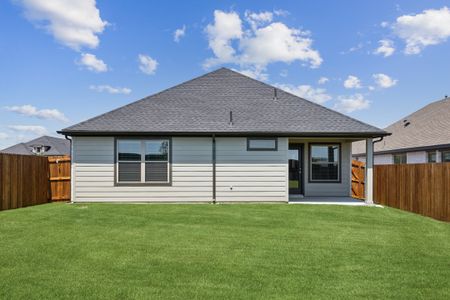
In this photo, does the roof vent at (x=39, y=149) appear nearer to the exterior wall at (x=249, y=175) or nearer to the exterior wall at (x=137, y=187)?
the exterior wall at (x=137, y=187)

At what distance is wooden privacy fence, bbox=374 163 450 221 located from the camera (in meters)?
9.39

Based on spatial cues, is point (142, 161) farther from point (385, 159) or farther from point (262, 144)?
point (385, 159)

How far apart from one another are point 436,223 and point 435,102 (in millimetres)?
16785

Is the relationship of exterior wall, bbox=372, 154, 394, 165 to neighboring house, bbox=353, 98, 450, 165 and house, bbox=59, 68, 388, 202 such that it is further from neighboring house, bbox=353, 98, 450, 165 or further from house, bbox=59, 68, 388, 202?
house, bbox=59, 68, 388, 202

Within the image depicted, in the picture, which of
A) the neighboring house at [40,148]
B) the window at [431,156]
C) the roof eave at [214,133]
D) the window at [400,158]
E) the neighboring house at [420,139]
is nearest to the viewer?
the roof eave at [214,133]

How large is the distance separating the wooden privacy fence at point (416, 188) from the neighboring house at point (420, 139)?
5127 mm

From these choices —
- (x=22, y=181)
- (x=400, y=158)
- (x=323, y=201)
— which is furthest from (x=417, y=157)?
(x=22, y=181)

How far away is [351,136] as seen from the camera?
12.6 meters

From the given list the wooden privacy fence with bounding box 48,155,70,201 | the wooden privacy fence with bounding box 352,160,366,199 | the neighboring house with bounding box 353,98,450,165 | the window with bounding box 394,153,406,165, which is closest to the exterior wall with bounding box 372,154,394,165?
the neighboring house with bounding box 353,98,450,165

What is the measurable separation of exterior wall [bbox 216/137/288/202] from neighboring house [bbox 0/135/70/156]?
29.0 m

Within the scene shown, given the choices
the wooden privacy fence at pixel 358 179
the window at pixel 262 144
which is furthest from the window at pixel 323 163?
the window at pixel 262 144

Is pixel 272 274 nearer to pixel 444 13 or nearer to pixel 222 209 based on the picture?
pixel 222 209

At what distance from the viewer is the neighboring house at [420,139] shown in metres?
16.6

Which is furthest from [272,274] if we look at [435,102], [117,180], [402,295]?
[435,102]
